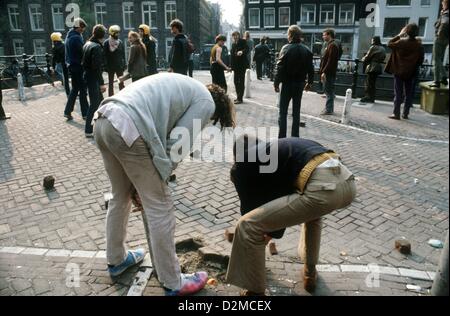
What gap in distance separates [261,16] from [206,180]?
3942cm

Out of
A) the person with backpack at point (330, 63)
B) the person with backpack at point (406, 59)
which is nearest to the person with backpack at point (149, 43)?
the person with backpack at point (330, 63)

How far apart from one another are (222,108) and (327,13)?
4150 cm

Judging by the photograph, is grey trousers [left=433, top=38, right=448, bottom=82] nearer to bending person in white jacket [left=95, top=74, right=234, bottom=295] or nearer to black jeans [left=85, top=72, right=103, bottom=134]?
bending person in white jacket [left=95, top=74, right=234, bottom=295]

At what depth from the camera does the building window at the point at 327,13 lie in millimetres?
39344

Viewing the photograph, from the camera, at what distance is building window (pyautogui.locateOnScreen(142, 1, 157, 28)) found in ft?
121

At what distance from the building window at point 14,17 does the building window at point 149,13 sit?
13.5 meters

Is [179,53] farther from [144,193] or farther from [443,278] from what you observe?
[443,278]

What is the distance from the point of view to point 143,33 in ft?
32.3

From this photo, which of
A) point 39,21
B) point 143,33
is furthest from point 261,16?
point 143,33

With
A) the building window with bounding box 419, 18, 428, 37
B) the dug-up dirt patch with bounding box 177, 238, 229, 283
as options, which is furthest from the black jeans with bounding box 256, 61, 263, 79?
the building window with bounding box 419, 18, 428, 37

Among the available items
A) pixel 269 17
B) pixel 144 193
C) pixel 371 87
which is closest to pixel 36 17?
pixel 269 17

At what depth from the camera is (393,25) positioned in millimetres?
39656

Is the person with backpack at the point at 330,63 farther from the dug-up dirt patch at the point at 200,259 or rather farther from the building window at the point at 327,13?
the building window at the point at 327,13
